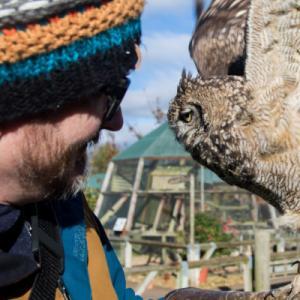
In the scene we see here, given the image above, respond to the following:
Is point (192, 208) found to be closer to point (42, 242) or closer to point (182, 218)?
point (182, 218)

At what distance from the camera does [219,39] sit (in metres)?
3.73

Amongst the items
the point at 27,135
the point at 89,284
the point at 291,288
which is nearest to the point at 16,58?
the point at 27,135

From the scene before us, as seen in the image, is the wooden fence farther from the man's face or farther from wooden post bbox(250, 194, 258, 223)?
the man's face

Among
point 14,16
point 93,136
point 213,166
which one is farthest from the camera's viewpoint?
point 213,166

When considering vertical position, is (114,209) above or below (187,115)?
below

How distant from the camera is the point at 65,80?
129 cm

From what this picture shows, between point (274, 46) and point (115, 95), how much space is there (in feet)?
5.33

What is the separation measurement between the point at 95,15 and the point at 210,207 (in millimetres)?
12080

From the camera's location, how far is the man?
123 centimetres

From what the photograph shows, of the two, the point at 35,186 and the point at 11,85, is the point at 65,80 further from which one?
the point at 35,186

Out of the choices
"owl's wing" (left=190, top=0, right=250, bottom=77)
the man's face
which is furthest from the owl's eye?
the man's face

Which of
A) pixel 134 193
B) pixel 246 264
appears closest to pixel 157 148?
pixel 134 193

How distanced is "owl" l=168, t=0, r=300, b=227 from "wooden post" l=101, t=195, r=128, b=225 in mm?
9985

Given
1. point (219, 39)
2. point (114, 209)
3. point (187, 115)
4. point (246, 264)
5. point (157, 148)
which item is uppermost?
point (219, 39)
